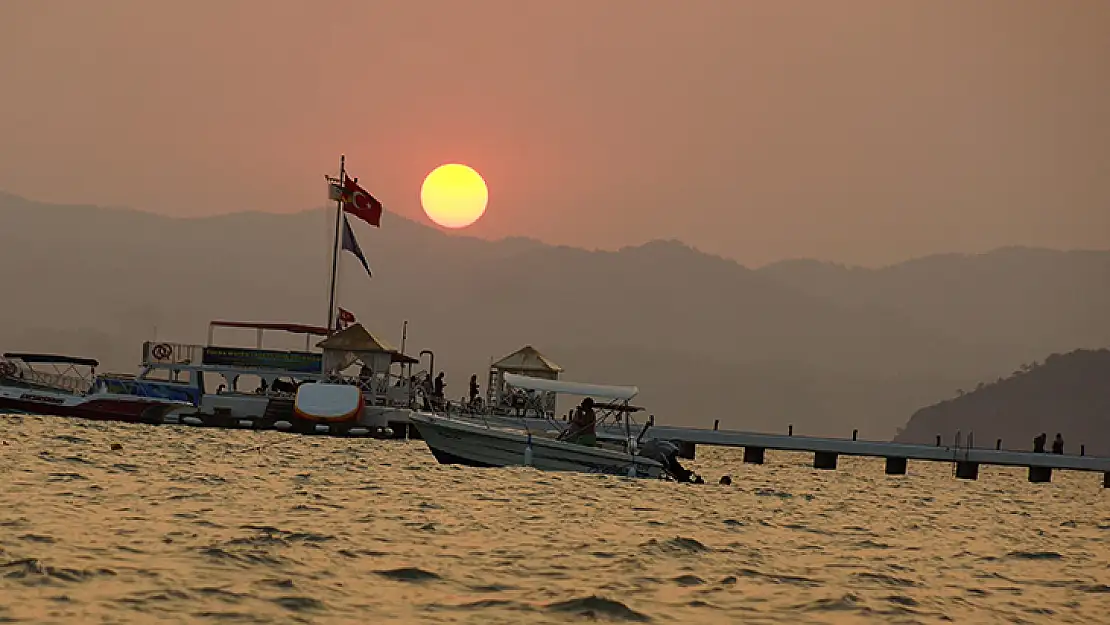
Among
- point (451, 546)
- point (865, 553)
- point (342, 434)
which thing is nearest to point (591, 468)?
point (865, 553)

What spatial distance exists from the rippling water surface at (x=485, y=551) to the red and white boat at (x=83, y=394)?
3352 cm

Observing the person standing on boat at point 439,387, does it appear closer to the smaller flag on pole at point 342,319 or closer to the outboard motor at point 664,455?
the smaller flag on pole at point 342,319

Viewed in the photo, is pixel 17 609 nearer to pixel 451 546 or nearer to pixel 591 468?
pixel 451 546

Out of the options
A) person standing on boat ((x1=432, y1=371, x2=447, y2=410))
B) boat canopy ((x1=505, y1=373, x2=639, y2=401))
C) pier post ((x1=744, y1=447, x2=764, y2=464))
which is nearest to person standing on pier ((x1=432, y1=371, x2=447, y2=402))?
person standing on boat ((x1=432, y1=371, x2=447, y2=410))

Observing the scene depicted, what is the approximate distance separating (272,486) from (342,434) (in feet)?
137

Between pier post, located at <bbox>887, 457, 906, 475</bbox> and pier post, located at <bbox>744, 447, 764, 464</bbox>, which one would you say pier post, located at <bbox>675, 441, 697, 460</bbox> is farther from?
pier post, located at <bbox>887, 457, 906, 475</bbox>

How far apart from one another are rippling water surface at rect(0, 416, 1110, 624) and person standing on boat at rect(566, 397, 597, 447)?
1.81m

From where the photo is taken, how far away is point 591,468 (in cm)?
4266

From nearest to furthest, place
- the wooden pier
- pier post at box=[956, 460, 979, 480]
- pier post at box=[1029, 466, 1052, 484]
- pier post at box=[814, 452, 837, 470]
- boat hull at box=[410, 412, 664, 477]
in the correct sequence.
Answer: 1. boat hull at box=[410, 412, 664, 477]
2. the wooden pier
3. pier post at box=[956, 460, 979, 480]
4. pier post at box=[1029, 466, 1052, 484]
5. pier post at box=[814, 452, 837, 470]

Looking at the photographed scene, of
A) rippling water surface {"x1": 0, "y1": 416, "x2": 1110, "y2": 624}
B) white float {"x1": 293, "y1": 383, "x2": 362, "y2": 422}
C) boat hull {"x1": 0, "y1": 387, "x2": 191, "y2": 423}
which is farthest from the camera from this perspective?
white float {"x1": 293, "y1": 383, "x2": 362, "y2": 422}

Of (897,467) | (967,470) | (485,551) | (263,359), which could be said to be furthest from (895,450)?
(485,551)

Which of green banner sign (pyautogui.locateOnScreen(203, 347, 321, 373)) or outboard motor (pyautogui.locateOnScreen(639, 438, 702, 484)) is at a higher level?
green banner sign (pyautogui.locateOnScreen(203, 347, 321, 373))

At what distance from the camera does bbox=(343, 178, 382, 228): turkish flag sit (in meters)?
87.2

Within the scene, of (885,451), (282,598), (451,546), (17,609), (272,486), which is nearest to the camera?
(17,609)
